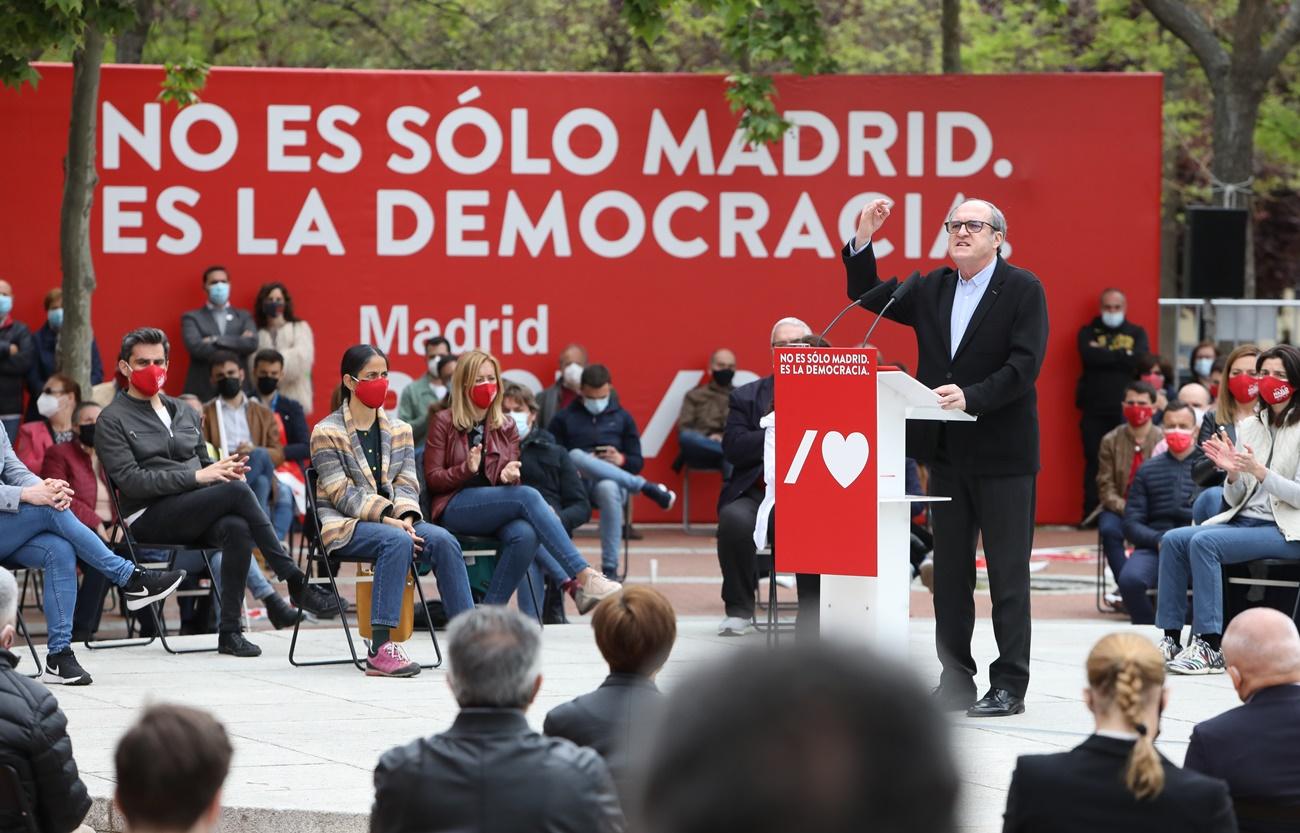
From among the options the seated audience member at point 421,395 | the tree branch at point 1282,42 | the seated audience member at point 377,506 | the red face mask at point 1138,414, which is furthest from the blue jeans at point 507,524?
the tree branch at point 1282,42

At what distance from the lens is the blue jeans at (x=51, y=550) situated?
825cm

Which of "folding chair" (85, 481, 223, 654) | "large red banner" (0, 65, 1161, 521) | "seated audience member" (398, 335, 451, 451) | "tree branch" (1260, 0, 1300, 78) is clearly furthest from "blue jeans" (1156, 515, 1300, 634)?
"tree branch" (1260, 0, 1300, 78)

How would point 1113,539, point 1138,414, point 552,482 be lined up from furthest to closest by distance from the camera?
point 1138,414 → point 1113,539 → point 552,482

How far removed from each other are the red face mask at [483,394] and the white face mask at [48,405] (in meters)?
2.80

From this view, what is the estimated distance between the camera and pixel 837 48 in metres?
26.6

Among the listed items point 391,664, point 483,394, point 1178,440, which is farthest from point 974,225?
point 1178,440

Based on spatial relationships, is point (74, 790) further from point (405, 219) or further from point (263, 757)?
point (405, 219)

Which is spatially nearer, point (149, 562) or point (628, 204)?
point (149, 562)

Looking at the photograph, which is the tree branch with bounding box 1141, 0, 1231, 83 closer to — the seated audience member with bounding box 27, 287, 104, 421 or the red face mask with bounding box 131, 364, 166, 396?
the seated audience member with bounding box 27, 287, 104, 421

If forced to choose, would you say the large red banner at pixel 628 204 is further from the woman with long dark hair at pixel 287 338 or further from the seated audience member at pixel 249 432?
the seated audience member at pixel 249 432

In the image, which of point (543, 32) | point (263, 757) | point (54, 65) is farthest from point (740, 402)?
point (543, 32)

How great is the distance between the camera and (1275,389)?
8641mm

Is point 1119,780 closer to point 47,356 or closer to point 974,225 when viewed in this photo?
point 974,225

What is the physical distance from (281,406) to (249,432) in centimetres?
89
